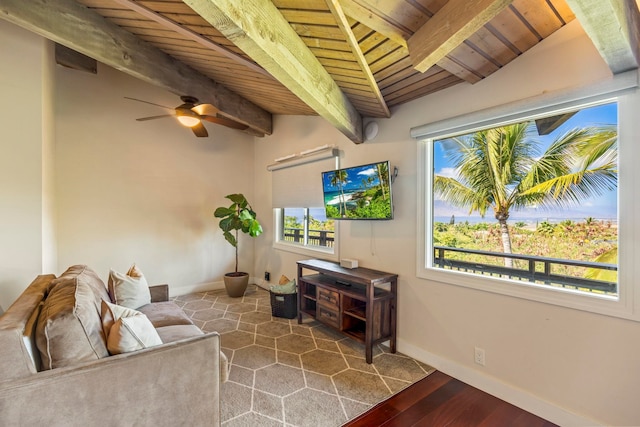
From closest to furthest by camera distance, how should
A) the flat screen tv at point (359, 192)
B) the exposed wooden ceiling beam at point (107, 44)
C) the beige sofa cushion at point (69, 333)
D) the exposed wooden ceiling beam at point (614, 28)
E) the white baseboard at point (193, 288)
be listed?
the exposed wooden ceiling beam at point (614, 28), the beige sofa cushion at point (69, 333), the exposed wooden ceiling beam at point (107, 44), the flat screen tv at point (359, 192), the white baseboard at point (193, 288)

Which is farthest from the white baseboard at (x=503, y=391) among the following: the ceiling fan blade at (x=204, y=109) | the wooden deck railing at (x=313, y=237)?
the ceiling fan blade at (x=204, y=109)

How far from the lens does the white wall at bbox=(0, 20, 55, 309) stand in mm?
2580

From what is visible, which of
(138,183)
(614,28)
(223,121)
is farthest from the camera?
(138,183)

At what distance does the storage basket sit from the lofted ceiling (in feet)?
6.88

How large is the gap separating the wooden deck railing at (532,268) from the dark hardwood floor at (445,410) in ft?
2.98

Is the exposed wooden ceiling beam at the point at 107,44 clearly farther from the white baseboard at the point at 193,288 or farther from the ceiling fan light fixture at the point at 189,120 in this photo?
the white baseboard at the point at 193,288

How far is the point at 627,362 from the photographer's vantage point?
1.64 metres

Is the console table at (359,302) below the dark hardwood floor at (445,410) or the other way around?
the other way around

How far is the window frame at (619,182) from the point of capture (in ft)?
5.33

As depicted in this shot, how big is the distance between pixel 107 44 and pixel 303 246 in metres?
3.19

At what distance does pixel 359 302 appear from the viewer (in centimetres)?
301

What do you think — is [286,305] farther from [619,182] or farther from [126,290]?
[619,182]

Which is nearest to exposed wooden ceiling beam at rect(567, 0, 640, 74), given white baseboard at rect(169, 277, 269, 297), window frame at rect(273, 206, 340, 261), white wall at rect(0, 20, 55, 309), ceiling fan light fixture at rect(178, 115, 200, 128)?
window frame at rect(273, 206, 340, 261)

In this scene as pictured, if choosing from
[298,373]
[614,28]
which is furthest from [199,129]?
[614,28]
